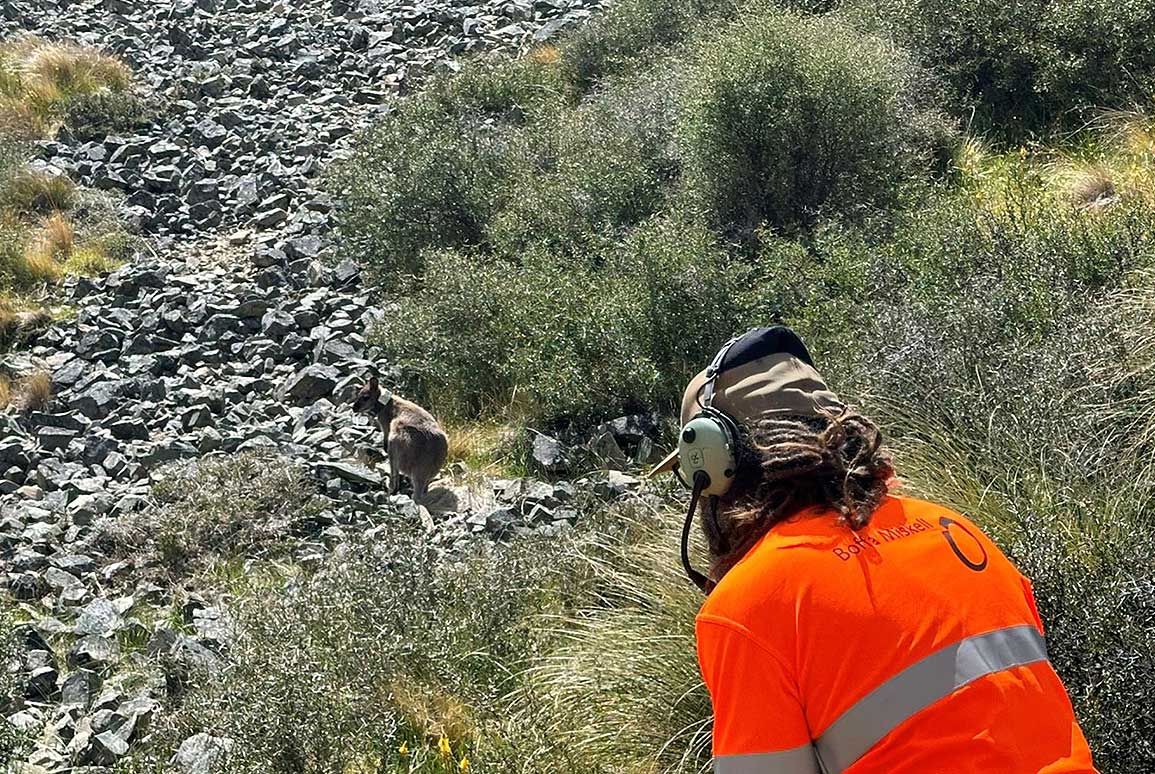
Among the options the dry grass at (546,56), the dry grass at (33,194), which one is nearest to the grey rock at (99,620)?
the dry grass at (33,194)

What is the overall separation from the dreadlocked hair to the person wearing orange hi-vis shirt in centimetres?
1

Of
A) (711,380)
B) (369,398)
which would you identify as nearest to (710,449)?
(711,380)

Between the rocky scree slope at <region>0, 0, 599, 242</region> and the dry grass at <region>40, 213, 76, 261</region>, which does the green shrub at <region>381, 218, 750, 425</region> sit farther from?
the dry grass at <region>40, 213, 76, 261</region>

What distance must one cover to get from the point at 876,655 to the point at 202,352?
1005 centimetres

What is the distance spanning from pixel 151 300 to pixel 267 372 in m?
2.18

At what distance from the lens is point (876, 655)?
2.48 meters

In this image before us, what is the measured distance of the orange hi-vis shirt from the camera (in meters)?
2.44

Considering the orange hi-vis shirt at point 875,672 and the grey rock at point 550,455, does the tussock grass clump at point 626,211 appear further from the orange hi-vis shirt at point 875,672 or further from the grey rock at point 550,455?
the orange hi-vis shirt at point 875,672

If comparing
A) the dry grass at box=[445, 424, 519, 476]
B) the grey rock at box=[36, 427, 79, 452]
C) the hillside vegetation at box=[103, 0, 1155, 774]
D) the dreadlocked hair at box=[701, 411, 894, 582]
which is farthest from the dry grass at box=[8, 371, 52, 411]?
the dreadlocked hair at box=[701, 411, 894, 582]

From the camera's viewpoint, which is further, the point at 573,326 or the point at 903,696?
the point at 573,326

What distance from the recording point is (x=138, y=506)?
8.90 meters

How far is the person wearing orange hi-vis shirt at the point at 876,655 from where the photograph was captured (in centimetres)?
244

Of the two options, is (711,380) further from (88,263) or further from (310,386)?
(88,263)

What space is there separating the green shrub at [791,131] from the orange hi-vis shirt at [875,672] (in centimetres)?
816
